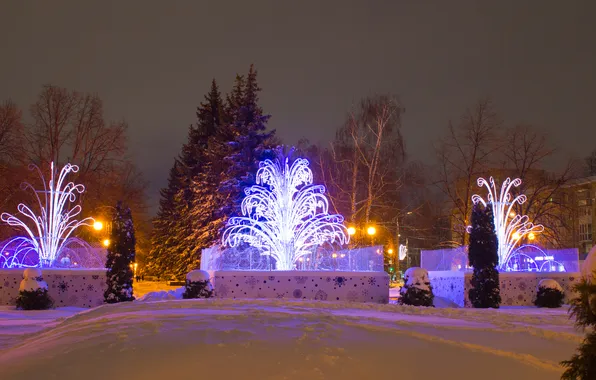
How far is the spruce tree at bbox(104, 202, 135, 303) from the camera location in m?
19.2

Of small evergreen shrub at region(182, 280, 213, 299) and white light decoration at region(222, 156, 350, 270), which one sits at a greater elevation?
white light decoration at region(222, 156, 350, 270)

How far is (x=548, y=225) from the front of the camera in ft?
110

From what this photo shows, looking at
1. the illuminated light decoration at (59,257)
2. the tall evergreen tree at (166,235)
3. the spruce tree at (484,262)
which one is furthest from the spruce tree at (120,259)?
the tall evergreen tree at (166,235)

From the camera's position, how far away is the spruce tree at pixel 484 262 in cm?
1941

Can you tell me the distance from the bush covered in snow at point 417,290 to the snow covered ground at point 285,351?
8445 millimetres

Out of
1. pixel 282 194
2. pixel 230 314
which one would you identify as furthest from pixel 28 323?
pixel 282 194

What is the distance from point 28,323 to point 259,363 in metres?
10.5

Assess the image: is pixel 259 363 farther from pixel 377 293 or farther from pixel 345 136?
pixel 345 136

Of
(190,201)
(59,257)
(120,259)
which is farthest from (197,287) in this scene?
(190,201)

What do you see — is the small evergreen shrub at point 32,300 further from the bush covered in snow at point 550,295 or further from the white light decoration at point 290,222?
the bush covered in snow at point 550,295

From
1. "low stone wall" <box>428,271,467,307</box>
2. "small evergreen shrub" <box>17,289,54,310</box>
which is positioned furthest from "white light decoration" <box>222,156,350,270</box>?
"small evergreen shrub" <box>17,289,54,310</box>

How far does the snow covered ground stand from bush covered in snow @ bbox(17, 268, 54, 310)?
36.6 feet

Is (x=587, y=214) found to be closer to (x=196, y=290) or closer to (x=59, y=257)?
(x=196, y=290)

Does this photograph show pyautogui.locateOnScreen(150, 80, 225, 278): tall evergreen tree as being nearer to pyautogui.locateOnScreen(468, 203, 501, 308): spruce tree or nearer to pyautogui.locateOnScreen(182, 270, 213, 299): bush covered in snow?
pyautogui.locateOnScreen(182, 270, 213, 299): bush covered in snow
